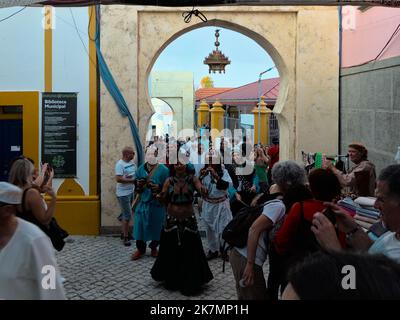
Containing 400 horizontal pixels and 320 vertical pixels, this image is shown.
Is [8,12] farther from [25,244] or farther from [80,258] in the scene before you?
[25,244]

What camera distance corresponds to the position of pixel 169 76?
990 inches

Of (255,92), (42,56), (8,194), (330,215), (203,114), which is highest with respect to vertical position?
(255,92)

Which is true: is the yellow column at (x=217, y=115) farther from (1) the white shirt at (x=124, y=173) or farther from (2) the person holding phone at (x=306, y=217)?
(2) the person holding phone at (x=306, y=217)

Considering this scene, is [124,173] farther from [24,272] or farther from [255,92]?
[255,92]

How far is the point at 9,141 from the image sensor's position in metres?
8.21

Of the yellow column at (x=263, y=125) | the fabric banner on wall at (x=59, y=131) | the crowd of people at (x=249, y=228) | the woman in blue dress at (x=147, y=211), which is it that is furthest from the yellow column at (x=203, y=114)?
the woman in blue dress at (x=147, y=211)

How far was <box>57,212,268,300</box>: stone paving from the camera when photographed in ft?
17.3

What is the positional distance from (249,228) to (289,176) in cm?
48

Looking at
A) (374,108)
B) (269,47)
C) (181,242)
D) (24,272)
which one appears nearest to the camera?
(24,272)

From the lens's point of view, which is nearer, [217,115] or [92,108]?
[92,108]

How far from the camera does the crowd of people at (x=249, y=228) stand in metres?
1.28

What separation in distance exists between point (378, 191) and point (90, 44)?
21.8 ft

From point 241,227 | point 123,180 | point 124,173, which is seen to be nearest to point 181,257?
point 241,227
